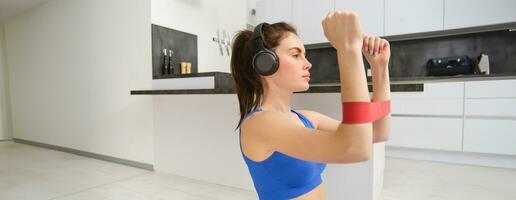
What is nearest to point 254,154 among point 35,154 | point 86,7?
point 86,7

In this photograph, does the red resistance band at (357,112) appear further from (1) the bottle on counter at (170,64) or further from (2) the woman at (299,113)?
(1) the bottle on counter at (170,64)

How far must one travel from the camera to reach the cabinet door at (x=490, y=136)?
2736 millimetres

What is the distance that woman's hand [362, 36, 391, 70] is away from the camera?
661mm

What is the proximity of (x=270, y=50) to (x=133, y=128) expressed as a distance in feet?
8.34

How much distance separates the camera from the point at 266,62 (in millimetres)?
672

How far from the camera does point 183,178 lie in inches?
95.7

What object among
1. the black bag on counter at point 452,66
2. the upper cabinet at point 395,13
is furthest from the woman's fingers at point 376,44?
the black bag on counter at point 452,66

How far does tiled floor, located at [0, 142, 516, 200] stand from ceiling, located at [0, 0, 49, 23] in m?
2.04

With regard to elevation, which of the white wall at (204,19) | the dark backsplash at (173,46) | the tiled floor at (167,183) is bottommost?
A: the tiled floor at (167,183)

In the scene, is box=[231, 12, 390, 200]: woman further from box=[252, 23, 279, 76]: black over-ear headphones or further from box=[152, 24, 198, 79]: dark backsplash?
box=[152, 24, 198, 79]: dark backsplash

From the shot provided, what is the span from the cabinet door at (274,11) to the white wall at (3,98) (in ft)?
13.6

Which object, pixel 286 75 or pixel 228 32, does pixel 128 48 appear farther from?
pixel 286 75

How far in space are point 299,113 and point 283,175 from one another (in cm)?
25

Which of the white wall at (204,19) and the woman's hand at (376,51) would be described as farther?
the white wall at (204,19)
